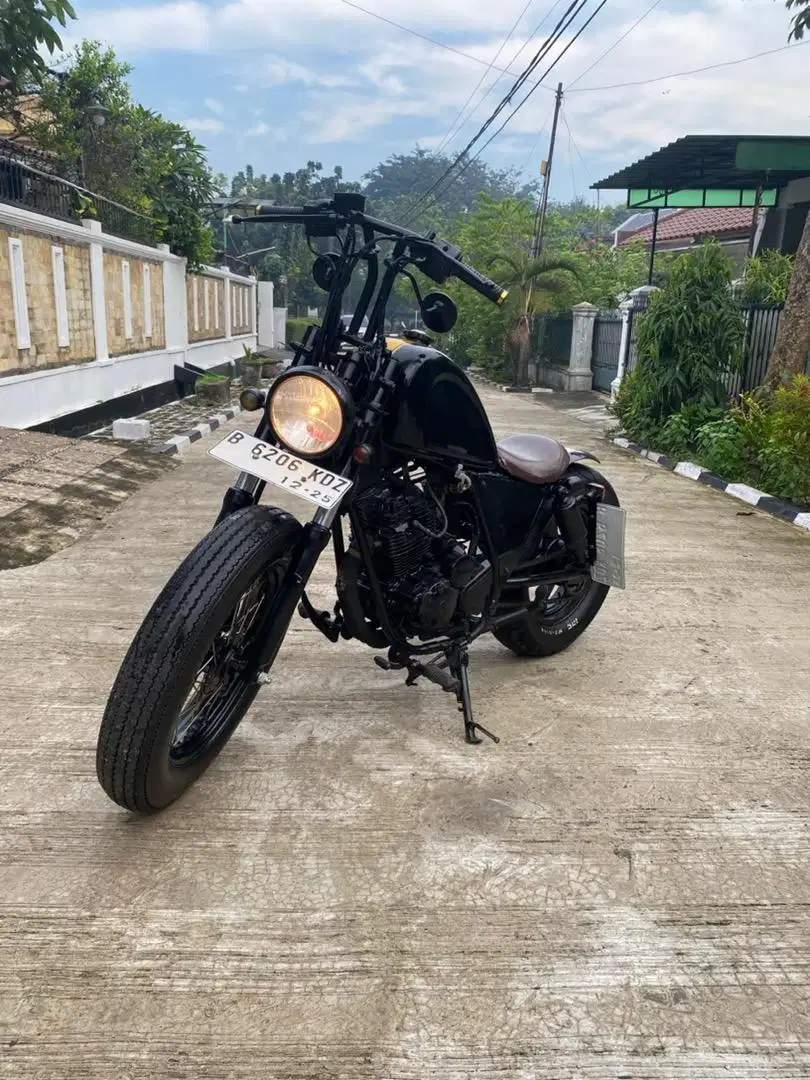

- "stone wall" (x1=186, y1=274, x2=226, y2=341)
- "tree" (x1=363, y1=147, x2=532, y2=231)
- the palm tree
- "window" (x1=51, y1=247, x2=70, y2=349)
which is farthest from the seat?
"tree" (x1=363, y1=147, x2=532, y2=231)

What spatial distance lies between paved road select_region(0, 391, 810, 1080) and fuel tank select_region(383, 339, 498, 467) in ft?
3.37

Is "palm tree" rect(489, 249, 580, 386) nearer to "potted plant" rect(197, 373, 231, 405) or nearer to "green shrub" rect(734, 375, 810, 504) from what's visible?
"potted plant" rect(197, 373, 231, 405)

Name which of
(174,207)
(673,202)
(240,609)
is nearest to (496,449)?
(240,609)

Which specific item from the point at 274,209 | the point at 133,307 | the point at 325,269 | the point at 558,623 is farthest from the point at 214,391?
the point at 325,269

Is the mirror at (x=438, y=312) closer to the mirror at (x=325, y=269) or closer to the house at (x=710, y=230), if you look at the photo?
the mirror at (x=325, y=269)

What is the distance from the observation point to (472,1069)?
1745mm

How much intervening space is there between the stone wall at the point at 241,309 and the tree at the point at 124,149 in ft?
24.0

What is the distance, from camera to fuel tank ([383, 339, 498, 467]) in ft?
8.71

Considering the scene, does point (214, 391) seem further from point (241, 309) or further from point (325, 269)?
point (325, 269)

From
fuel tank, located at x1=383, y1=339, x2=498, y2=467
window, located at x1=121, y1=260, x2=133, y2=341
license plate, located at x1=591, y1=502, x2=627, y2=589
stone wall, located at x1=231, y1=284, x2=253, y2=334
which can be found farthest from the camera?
stone wall, located at x1=231, y1=284, x2=253, y2=334

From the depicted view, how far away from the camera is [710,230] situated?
69.8ft

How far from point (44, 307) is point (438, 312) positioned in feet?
26.6

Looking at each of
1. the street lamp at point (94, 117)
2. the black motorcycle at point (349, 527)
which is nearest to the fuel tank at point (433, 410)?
the black motorcycle at point (349, 527)

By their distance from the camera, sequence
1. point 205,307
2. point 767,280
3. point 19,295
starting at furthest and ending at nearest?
point 205,307 → point 767,280 → point 19,295
